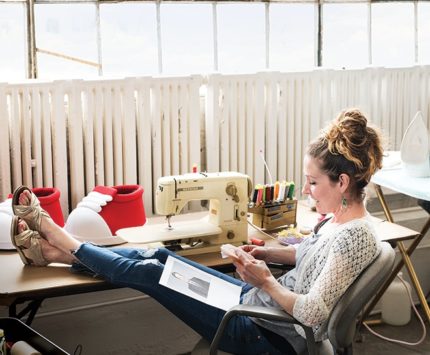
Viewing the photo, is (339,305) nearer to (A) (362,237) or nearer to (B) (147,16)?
(A) (362,237)

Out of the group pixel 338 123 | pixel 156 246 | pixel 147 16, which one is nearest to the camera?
pixel 338 123

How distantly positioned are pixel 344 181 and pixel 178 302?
0.67m

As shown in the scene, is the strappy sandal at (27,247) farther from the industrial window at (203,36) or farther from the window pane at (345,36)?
the window pane at (345,36)

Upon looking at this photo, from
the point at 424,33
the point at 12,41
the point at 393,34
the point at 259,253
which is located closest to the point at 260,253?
the point at 259,253

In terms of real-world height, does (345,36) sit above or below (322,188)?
above

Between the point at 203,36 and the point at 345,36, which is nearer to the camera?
the point at 203,36

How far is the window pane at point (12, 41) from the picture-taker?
131 inches

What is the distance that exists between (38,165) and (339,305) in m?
1.63

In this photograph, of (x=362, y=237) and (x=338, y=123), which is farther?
(x=338, y=123)

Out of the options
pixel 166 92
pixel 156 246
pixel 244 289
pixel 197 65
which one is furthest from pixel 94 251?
pixel 197 65

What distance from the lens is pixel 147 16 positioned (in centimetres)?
360

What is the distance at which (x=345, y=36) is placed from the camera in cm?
408

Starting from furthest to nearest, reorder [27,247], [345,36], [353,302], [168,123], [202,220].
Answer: [345,36] < [168,123] < [202,220] < [27,247] < [353,302]

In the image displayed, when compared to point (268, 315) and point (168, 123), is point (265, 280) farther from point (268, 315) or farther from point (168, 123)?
point (168, 123)
